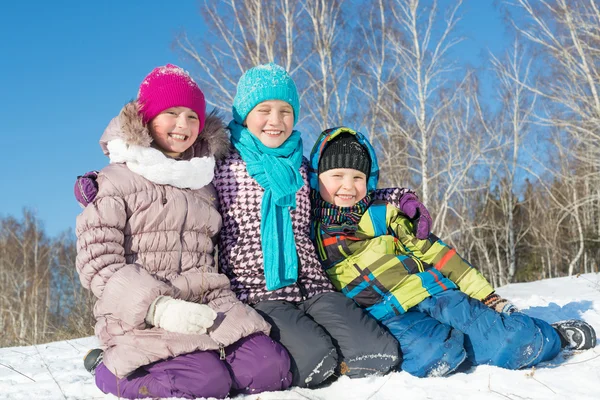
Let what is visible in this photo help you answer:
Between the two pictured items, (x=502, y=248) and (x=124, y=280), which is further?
(x=502, y=248)

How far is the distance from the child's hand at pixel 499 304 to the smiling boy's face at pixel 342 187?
948 mm

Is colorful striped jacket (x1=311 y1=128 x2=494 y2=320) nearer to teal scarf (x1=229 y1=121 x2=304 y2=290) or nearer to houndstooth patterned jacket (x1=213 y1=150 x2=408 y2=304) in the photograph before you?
houndstooth patterned jacket (x1=213 y1=150 x2=408 y2=304)

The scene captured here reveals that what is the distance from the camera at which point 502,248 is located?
65.6ft

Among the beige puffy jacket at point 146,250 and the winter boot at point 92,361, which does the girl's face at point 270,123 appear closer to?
the beige puffy jacket at point 146,250

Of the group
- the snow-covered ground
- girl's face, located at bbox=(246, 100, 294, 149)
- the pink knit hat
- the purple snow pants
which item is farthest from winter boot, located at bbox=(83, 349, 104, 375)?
girl's face, located at bbox=(246, 100, 294, 149)

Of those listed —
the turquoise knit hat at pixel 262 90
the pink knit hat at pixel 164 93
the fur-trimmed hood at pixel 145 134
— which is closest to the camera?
the fur-trimmed hood at pixel 145 134

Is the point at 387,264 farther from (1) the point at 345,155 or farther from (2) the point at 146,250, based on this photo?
(2) the point at 146,250

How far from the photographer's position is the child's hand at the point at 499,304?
2688 mm

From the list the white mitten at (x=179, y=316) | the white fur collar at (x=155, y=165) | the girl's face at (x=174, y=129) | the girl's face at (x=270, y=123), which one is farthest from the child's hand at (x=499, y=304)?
the girl's face at (x=174, y=129)

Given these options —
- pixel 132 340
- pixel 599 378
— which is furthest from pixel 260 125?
pixel 599 378

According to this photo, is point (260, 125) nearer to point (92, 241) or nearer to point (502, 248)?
point (92, 241)

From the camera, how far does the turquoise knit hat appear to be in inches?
111

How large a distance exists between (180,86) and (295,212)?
2.98 feet

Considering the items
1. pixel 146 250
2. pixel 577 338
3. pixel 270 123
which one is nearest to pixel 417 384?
pixel 577 338
